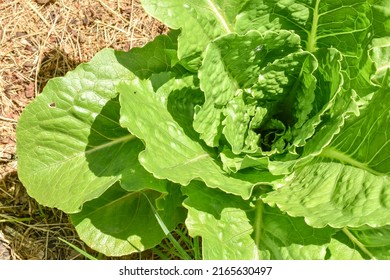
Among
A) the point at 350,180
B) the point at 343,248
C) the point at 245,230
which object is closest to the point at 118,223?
the point at 245,230

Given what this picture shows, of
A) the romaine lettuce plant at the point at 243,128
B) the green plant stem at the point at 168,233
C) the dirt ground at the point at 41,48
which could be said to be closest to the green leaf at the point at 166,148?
the romaine lettuce plant at the point at 243,128

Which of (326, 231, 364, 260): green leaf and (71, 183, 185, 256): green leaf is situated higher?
(326, 231, 364, 260): green leaf

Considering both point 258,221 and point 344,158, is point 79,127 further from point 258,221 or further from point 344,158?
point 344,158

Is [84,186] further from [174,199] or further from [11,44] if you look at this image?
[11,44]

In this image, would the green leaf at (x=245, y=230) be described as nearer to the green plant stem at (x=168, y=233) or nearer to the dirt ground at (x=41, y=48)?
the green plant stem at (x=168, y=233)

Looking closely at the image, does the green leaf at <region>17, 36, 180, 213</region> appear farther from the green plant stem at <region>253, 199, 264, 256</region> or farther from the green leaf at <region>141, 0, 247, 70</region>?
the green plant stem at <region>253, 199, 264, 256</region>

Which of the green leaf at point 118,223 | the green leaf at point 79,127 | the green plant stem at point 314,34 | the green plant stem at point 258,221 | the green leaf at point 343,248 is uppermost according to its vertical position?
the green plant stem at point 314,34

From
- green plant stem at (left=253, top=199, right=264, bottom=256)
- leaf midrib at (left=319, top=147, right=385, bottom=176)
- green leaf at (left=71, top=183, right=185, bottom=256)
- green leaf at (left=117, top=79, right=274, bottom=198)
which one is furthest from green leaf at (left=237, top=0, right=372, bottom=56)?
green leaf at (left=71, top=183, right=185, bottom=256)

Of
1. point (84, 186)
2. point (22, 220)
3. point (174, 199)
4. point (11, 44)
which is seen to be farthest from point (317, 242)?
point (11, 44)
